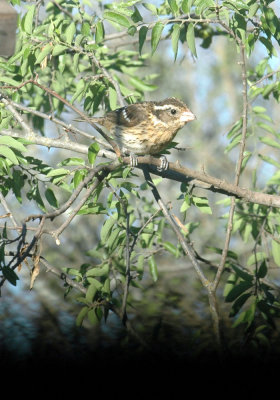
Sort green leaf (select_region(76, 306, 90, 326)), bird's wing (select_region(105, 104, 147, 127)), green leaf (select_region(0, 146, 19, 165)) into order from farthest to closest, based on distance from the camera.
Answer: bird's wing (select_region(105, 104, 147, 127))
green leaf (select_region(0, 146, 19, 165))
green leaf (select_region(76, 306, 90, 326))

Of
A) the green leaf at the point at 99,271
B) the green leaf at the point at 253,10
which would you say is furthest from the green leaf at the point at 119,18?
the green leaf at the point at 99,271

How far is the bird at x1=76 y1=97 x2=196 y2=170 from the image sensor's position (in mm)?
4555

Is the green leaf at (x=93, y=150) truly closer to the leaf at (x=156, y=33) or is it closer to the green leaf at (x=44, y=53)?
the leaf at (x=156, y=33)

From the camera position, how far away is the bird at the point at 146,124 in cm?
455

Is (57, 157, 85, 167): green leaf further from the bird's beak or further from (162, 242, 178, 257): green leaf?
the bird's beak

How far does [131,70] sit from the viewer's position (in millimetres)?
4918

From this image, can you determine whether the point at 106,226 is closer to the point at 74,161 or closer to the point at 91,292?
the point at 74,161

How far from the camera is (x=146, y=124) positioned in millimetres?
4664

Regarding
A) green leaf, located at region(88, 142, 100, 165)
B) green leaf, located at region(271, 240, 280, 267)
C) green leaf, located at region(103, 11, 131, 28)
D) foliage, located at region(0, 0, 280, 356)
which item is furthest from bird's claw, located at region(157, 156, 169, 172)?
green leaf, located at region(271, 240, 280, 267)

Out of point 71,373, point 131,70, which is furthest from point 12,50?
point 71,373

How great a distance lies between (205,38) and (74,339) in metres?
2.68

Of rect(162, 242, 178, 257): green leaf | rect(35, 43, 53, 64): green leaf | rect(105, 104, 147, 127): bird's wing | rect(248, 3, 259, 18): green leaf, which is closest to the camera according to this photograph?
rect(248, 3, 259, 18): green leaf

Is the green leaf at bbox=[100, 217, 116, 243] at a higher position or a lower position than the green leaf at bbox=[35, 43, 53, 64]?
lower

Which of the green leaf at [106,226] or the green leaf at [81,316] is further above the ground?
the green leaf at [106,226]
